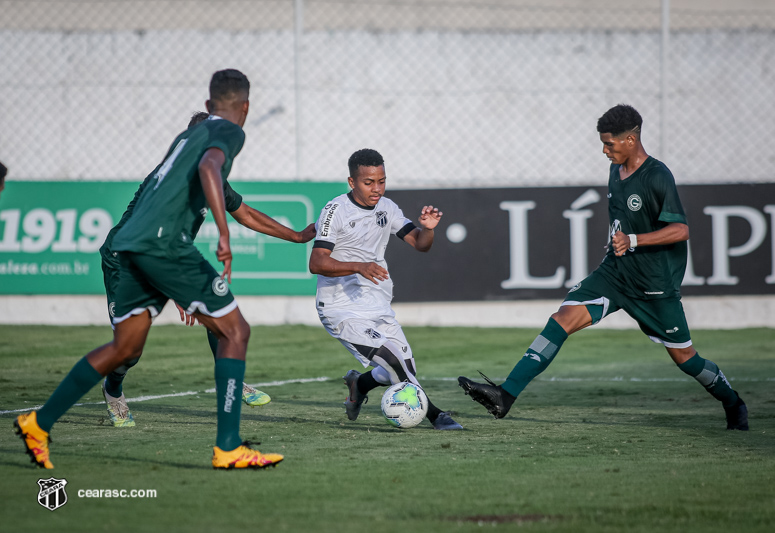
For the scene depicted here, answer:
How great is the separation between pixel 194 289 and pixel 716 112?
45.2 feet

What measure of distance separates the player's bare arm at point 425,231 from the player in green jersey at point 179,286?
5.33 ft

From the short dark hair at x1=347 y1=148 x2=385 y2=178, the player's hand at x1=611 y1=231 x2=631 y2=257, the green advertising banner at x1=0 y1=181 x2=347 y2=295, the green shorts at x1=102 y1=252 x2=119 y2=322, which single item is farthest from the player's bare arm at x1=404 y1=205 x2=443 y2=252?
the green advertising banner at x1=0 y1=181 x2=347 y2=295

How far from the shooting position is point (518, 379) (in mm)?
5773

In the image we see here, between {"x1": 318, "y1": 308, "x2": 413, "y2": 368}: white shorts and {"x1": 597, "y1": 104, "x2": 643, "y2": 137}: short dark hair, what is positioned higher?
{"x1": 597, "y1": 104, "x2": 643, "y2": 137}: short dark hair

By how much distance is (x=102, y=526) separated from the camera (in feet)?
11.5

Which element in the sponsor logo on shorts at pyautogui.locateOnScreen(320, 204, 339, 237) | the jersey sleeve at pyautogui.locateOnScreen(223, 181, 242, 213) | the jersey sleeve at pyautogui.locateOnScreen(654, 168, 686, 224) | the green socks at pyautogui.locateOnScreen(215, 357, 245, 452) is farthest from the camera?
the sponsor logo on shorts at pyautogui.locateOnScreen(320, 204, 339, 237)

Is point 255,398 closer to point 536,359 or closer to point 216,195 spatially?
point 536,359

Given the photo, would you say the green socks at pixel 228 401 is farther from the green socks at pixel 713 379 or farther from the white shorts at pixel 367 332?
the green socks at pixel 713 379

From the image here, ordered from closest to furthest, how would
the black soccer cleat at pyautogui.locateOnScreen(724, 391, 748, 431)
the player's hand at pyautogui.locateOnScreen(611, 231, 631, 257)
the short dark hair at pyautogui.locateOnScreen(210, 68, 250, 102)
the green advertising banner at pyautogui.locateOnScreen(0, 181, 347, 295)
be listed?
the short dark hair at pyautogui.locateOnScreen(210, 68, 250, 102), the player's hand at pyautogui.locateOnScreen(611, 231, 631, 257), the black soccer cleat at pyautogui.locateOnScreen(724, 391, 748, 431), the green advertising banner at pyautogui.locateOnScreen(0, 181, 347, 295)

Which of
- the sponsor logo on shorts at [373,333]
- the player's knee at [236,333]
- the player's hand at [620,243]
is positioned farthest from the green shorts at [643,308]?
the player's knee at [236,333]

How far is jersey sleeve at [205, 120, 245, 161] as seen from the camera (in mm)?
4543

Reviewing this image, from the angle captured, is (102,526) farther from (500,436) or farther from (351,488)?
(500,436)

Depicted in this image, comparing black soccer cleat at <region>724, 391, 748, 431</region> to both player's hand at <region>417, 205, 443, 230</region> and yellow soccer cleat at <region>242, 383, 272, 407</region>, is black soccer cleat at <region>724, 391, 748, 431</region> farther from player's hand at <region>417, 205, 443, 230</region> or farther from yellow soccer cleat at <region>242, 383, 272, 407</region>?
yellow soccer cleat at <region>242, 383, 272, 407</region>

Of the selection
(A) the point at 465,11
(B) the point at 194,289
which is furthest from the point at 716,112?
(B) the point at 194,289
